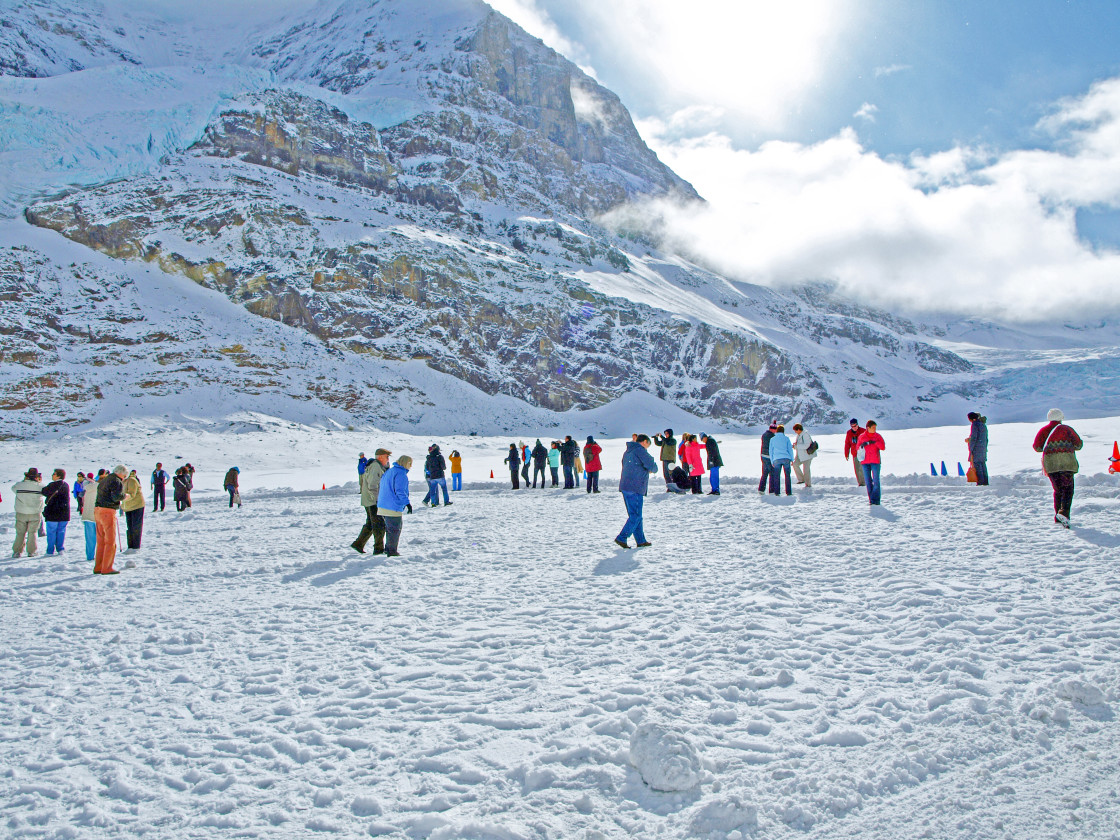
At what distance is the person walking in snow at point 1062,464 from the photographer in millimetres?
8422

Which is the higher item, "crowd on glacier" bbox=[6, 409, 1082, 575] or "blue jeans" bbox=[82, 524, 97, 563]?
"crowd on glacier" bbox=[6, 409, 1082, 575]

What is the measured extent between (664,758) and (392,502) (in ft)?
24.7

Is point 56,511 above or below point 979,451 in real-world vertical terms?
below

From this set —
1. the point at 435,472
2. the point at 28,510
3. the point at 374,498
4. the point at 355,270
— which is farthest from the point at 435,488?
the point at 355,270

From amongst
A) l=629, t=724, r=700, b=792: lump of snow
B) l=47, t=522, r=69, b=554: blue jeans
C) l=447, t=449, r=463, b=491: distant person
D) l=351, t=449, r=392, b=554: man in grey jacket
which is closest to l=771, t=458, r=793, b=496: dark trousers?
l=351, t=449, r=392, b=554: man in grey jacket

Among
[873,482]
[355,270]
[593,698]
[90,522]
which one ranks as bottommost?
[593,698]

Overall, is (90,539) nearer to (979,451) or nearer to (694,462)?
(694,462)

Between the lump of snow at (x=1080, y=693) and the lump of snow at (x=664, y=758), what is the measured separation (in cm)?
224

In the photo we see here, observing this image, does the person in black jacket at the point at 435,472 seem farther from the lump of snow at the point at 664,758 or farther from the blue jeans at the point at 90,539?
the lump of snow at the point at 664,758

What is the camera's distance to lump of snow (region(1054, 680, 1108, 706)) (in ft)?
11.5

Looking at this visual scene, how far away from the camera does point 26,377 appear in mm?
54656

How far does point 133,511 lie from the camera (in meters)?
11.3

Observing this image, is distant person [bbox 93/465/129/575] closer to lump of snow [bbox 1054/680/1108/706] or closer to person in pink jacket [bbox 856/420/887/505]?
lump of snow [bbox 1054/680/1108/706]

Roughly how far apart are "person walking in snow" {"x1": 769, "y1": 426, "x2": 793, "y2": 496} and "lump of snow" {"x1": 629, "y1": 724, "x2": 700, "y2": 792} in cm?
1246
